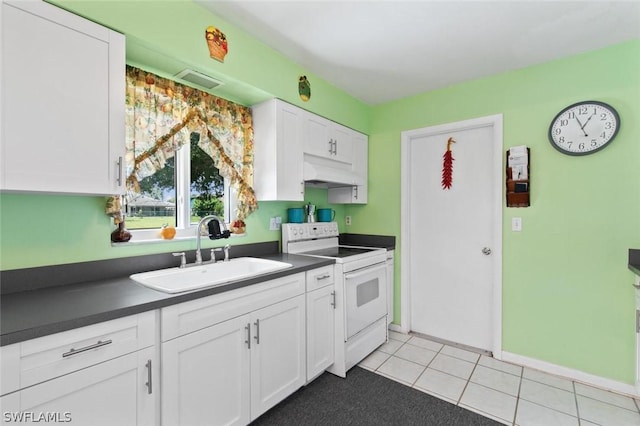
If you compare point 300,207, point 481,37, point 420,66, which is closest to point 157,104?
point 300,207

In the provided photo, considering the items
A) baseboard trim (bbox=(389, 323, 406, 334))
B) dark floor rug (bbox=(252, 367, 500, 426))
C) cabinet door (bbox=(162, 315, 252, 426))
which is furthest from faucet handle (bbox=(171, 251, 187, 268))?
baseboard trim (bbox=(389, 323, 406, 334))

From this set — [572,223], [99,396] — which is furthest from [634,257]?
[99,396]

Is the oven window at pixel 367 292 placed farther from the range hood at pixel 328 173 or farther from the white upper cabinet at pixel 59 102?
the white upper cabinet at pixel 59 102

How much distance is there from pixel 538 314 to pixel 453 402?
1.09 m

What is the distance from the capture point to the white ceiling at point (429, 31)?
1.75 meters

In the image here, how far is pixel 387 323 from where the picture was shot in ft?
9.68

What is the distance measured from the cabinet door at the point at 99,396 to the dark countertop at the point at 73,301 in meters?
0.19

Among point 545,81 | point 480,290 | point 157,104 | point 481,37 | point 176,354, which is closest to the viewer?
point 176,354

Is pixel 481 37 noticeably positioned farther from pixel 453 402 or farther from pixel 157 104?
pixel 453 402

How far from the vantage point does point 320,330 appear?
2.19 metres

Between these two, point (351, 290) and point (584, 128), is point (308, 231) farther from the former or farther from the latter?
point (584, 128)

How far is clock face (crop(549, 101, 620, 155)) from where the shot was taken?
6.94 feet

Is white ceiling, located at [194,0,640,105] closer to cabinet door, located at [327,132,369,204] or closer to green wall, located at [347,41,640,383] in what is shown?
green wall, located at [347,41,640,383]

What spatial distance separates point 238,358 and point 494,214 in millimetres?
2391
